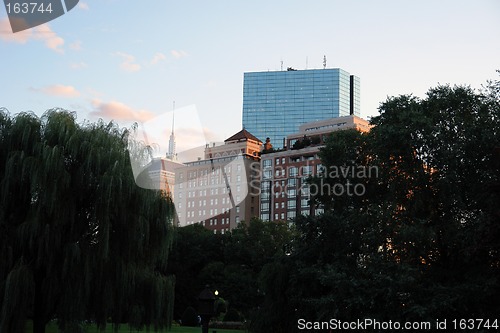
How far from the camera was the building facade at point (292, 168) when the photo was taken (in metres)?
141

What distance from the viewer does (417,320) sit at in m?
29.8

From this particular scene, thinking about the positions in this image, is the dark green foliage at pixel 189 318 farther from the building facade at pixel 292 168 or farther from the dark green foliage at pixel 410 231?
the building facade at pixel 292 168

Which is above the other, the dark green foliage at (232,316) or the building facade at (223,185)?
the building facade at (223,185)

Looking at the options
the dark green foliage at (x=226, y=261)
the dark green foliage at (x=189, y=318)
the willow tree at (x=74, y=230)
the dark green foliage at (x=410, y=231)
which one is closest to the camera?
the willow tree at (x=74, y=230)

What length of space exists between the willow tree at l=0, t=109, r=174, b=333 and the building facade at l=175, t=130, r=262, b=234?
413 feet

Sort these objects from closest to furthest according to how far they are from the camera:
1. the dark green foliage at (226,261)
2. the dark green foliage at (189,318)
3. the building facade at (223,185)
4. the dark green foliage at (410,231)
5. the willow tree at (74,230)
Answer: the willow tree at (74,230) < the dark green foliage at (410,231) < the dark green foliage at (189,318) < the dark green foliage at (226,261) < the building facade at (223,185)

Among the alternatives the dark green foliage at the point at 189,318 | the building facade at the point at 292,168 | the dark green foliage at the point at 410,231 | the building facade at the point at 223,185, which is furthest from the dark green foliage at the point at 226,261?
the building facade at the point at 223,185

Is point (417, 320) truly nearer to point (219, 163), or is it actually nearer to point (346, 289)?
point (346, 289)

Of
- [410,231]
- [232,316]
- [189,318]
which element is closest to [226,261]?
[232,316]

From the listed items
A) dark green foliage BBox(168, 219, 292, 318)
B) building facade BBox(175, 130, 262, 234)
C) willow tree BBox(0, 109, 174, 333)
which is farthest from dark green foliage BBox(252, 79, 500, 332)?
building facade BBox(175, 130, 262, 234)

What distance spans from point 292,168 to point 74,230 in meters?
116

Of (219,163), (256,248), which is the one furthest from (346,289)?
(219,163)

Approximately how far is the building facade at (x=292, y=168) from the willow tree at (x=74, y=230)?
10793 cm

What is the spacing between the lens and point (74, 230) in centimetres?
2884
